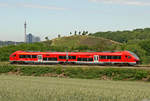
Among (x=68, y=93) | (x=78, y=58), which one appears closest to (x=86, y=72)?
(x=78, y=58)

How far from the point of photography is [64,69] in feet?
144

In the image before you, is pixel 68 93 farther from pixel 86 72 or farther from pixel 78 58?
pixel 78 58

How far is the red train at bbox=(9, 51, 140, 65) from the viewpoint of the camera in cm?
4806

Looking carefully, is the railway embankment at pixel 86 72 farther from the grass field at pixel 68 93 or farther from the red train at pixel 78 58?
the grass field at pixel 68 93

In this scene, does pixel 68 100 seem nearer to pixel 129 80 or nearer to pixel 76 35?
pixel 129 80

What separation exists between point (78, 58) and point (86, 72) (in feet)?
29.8

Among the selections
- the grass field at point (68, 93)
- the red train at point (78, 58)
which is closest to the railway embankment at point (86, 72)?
the red train at point (78, 58)

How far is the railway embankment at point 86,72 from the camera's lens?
39.4 m

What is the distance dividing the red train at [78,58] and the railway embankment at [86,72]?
596 cm

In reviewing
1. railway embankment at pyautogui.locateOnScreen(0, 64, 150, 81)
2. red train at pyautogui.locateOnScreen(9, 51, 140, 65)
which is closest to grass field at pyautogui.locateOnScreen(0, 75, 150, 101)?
railway embankment at pyautogui.locateOnScreen(0, 64, 150, 81)

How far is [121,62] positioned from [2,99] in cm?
3431

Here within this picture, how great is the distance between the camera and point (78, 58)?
51.2m

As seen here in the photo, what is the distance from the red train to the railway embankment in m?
5.96

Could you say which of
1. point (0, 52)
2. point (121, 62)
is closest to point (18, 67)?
point (121, 62)
